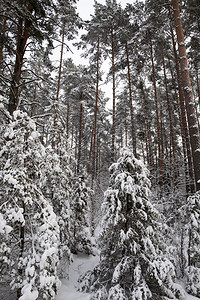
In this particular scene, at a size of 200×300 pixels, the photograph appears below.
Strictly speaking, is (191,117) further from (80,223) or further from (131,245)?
(80,223)

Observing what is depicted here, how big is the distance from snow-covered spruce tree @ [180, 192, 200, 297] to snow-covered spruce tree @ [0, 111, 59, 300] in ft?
11.5

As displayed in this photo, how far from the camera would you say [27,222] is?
402 cm

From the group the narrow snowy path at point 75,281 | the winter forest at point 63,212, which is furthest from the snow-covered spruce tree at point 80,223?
the narrow snowy path at point 75,281

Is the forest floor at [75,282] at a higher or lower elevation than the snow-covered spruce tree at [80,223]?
lower

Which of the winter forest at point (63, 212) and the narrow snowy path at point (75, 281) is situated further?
the narrow snowy path at point (75, 281)

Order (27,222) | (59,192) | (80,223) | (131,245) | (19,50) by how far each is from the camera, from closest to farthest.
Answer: (27,222)
(131,245)
(19,50)
(59,192)
(80,223)

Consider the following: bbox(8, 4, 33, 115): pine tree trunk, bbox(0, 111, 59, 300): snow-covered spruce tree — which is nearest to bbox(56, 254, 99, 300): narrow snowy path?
bbox(0, 111, 59, 300): snow-covered spruce tree

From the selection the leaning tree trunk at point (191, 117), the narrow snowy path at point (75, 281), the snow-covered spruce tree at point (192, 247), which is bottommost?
the narrow snowy path at point (75, 281)

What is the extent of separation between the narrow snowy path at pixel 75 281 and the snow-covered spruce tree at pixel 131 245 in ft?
1.19

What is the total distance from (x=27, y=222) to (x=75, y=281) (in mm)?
3493

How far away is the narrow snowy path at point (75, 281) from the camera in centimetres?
477

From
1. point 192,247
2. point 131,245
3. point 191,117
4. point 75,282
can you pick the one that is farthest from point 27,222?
point 191,117

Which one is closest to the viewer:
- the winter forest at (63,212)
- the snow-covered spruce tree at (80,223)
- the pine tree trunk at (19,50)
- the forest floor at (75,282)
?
the winter forest at (63,212)

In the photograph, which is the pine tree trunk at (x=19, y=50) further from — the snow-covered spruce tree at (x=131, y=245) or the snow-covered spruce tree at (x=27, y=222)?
the snow-covered spruce tree at (x=131, y=245)
